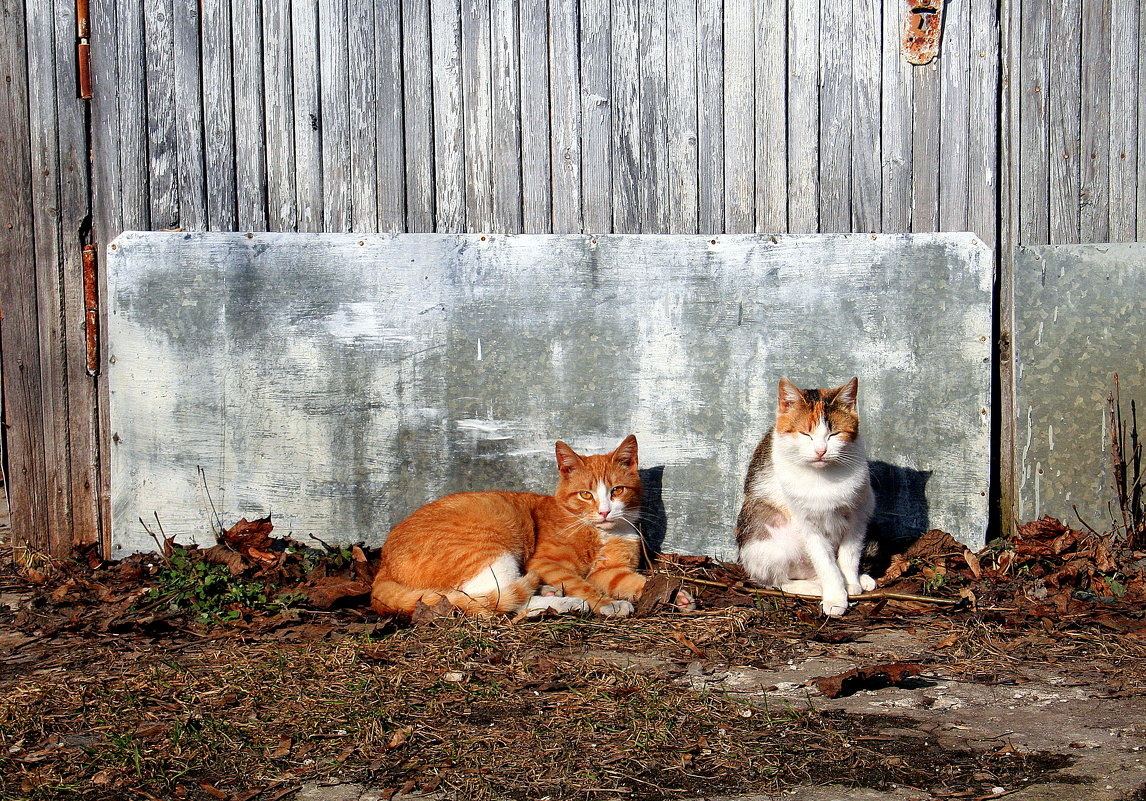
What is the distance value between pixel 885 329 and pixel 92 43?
4.32 meters

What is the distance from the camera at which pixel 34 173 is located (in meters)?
4.66

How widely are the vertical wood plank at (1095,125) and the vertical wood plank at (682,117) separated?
1.99m

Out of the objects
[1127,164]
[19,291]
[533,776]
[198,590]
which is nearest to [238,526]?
[198,590]

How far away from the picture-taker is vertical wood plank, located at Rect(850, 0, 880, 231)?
15.1 feet

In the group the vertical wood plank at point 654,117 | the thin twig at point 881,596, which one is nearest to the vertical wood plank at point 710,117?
the vertical wood plank at point 654,117

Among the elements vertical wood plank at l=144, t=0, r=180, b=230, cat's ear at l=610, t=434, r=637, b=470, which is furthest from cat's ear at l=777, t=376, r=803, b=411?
vertical wood plank at l=144, t=0, r=180, b=230

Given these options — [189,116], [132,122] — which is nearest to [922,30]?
[189,116]

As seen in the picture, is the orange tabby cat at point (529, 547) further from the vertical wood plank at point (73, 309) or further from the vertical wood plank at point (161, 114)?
the vertical wood plank at point (161, 114)

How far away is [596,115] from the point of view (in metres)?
4.70

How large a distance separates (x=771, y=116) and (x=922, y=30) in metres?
0.86

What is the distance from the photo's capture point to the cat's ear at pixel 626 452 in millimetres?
4398

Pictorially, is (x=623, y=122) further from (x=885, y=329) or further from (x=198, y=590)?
(x=198, y=590)

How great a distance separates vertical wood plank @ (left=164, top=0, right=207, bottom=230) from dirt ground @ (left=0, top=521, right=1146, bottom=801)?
5.86ft

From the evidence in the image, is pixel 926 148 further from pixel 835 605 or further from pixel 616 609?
pixel 616 609
